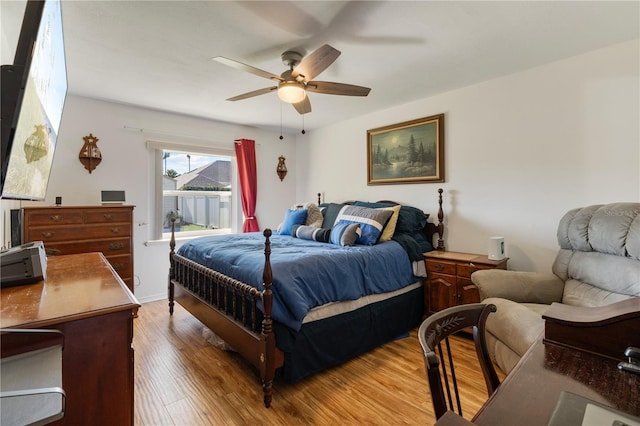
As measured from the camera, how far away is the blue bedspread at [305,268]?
2.01m

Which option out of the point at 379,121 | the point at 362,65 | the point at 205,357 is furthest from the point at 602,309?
the point at 379,121

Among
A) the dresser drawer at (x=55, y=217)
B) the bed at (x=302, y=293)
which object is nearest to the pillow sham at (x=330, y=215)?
the bed at (x=302, y=293)

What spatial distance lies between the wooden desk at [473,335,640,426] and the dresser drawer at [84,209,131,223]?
141 inches

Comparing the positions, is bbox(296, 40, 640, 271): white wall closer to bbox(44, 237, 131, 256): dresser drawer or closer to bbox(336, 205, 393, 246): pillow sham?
bbox(336, 205, 393, 246): pillow sham

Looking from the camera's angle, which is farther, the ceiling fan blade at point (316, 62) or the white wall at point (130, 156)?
the white wall at point (130, 156)

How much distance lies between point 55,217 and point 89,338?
2.49 m

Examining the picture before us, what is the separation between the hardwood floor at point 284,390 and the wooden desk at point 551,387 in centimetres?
117

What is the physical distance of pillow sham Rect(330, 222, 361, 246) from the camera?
2965mm

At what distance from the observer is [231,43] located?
2.23 meters

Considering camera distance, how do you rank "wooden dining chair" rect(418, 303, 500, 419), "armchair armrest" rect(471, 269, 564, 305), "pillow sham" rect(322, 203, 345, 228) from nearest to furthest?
"wooden dining chair" rect(418, 303, 500, 419), "armchair armrest" rect(471, 269, 564, 305), "pillow sham" rect(322, 203, 345, 228)

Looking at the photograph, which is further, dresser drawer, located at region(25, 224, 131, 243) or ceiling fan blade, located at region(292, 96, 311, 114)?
dresser drawer, located at region(25, 224, 131, 243)

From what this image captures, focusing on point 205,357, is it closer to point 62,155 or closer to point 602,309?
point 602,309

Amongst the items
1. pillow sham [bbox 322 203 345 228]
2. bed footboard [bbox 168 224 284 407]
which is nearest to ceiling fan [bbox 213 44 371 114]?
bed footboard [bbox 168 224 284 407]

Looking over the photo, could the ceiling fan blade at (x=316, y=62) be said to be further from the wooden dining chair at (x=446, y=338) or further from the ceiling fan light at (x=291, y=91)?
the wooden dining chair at (x=446, y=338)
